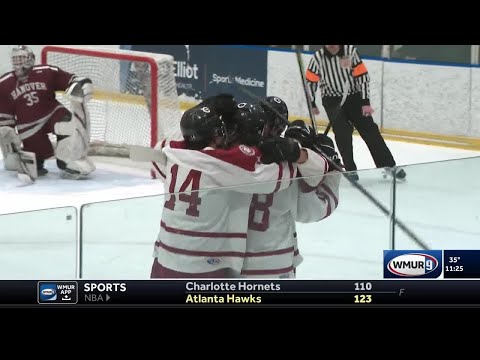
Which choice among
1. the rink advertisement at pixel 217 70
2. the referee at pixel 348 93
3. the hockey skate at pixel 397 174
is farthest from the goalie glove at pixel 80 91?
the hockey skate at pixel 397 174

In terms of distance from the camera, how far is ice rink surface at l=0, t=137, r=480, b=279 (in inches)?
171

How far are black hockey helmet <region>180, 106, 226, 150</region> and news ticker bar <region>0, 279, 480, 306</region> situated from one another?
0.39m

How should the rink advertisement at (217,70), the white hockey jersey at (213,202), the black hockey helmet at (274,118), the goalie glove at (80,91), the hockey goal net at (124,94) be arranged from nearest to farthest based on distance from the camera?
the white hockey jersey at (213,202)
the black hockey helmet at (274,118)
the goalie glove at (80,91)
the hockey goal net at (124,94)
the rink advertisement at (217,70)

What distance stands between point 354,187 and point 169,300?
0.61 metres

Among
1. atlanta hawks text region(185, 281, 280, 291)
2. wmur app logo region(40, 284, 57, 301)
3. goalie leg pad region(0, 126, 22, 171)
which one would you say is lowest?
wmur app logo region(40, 284, 57, 301)

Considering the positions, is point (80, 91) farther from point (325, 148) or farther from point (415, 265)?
point (415, 265)

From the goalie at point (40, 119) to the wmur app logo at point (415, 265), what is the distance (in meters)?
3.17

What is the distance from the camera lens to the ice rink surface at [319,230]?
4.35m

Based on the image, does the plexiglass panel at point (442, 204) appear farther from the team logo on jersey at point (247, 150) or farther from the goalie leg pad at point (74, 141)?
the goalie leg pad at point (74, 141)

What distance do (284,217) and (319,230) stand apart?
0.44 feet

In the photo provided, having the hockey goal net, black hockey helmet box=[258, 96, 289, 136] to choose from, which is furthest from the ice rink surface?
the hockey goal net

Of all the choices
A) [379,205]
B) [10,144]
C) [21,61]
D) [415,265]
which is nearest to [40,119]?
[10,144]

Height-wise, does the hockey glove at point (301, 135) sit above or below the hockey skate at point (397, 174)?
above

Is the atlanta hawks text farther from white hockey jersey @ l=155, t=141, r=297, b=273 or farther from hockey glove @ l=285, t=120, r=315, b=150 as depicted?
hockey glove @ l=285, t=120, r=315, b=150
